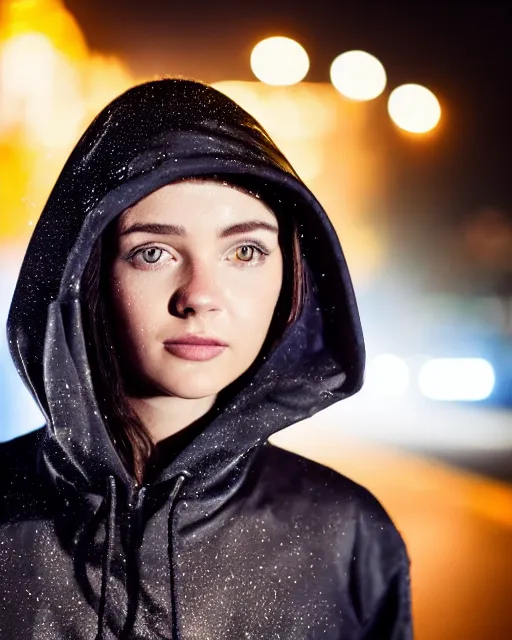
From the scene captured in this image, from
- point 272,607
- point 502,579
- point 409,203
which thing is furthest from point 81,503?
point 502,579

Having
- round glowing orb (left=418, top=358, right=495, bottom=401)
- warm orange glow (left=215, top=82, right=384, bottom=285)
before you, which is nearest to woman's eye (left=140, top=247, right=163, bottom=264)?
warm orange glow (left=215, top=82, right=384, bottom=285)

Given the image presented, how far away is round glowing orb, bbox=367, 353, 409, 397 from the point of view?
2.13m

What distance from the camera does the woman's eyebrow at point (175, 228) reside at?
910 millimetres

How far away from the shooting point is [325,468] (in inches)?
45.8

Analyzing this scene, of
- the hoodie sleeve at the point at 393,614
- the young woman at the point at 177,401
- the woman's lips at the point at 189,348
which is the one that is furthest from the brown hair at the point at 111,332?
the hoodie sleeve at the point at 393,614

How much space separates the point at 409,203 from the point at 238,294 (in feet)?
5.20

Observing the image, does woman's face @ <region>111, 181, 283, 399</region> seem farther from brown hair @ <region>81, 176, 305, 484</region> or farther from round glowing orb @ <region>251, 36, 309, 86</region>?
round glowing orb @ <region>251, 36, 309, 86</region>

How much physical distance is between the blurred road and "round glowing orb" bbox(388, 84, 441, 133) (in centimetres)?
111

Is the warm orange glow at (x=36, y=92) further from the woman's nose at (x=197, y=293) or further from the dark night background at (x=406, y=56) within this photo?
the woman's nose at (x=197, y=293)

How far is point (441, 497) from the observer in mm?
3260

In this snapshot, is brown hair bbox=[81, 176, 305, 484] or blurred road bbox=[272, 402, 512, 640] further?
blurred road bbox=[272, 402, 512, 640]

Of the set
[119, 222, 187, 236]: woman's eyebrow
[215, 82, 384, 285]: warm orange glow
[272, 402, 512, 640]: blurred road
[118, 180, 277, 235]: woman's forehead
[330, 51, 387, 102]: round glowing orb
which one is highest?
[330, 51, 387, 102]: round glowing orb

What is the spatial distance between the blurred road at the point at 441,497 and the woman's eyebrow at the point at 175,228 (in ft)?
4.50

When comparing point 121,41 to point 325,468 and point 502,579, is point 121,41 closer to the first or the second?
point 325,468
